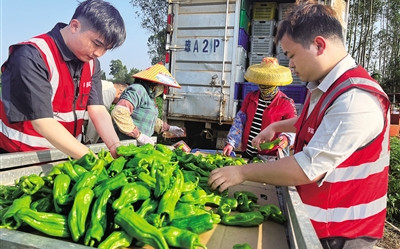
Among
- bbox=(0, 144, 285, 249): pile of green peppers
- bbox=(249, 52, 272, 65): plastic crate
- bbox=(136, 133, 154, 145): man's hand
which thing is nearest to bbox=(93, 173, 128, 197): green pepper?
bbox=(0, 144, 285, 249): pile of green peppers

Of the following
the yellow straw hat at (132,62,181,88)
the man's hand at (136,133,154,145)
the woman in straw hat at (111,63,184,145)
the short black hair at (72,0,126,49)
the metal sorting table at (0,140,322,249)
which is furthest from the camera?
the yellow straw hat at (132,62,181,88)

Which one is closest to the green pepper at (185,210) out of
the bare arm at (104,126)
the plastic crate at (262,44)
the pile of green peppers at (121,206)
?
the pile of green peppers at (121,206)

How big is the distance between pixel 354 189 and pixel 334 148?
37 cm

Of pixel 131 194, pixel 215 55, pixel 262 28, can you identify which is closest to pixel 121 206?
pixel 131 194

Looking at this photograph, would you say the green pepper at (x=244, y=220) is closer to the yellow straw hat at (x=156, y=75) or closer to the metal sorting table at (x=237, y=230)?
the metal sorting table at (x=237, y=230)

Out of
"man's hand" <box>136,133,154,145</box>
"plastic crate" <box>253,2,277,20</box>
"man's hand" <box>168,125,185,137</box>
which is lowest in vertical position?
"man's hand" <box>168,125,185,137</box>

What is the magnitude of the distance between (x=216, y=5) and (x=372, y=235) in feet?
20.8

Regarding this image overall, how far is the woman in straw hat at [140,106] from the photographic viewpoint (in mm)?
4219

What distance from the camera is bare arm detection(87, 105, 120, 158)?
317 centimetres

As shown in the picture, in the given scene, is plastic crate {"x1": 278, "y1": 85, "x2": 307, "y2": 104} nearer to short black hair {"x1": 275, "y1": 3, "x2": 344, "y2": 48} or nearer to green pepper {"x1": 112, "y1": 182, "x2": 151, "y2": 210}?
short black hair {"x1": 275, "y1": 3, "x2": 344, "y2": 48}

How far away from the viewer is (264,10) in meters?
8.03

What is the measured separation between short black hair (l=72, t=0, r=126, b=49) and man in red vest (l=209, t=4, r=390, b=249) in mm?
1364

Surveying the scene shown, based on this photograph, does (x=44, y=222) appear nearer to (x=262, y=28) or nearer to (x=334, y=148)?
(x=334, y=148)

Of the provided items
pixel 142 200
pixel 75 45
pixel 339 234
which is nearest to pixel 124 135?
pixel 75 45
